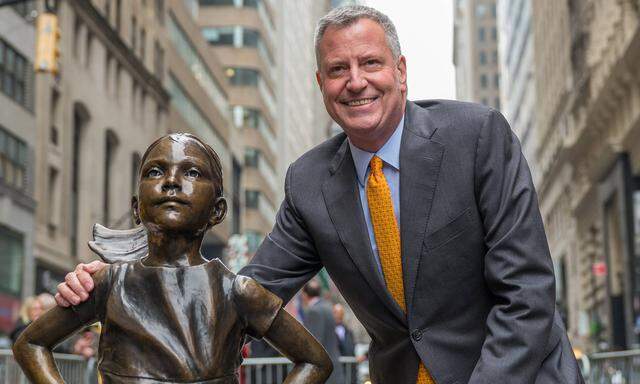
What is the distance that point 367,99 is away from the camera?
3807 mm

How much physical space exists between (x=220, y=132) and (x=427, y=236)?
63.4 metres

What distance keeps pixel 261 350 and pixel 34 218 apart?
21.1 metres

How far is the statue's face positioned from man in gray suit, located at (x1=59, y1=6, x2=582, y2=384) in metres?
0.64

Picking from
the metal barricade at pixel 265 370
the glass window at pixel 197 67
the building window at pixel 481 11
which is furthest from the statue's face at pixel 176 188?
the building window at pixel 481 11

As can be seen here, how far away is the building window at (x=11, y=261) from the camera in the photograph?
31.6 m

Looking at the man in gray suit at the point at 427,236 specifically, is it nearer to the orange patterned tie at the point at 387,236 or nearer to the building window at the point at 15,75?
the orange patterned tie at the point at 387,236

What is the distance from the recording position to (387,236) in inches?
154

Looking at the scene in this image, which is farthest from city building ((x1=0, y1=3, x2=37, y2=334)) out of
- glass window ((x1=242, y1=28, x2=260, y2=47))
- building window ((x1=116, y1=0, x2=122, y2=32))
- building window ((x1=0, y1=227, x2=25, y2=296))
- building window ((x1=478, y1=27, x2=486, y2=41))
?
building window ((x1=478, y1=27, x2=486, y2=41))

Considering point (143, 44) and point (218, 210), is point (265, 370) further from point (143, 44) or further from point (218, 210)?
point (143, 44)

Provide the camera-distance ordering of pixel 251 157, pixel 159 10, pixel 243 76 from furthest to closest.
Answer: pixel 251 157, pixel 243 76, pixel 159 10

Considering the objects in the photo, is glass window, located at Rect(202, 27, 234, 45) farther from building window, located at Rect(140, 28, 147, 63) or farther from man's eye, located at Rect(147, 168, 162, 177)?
man's eye, located at Rect(147, 168, 162, 177)

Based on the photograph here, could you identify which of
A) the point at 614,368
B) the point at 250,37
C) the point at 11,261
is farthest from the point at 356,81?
the point at 250,37

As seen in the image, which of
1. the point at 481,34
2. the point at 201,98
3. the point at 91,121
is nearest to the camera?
the point at 91,121

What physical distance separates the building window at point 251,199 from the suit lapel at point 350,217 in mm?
73218
